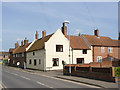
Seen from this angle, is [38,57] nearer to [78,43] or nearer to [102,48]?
[78,43]

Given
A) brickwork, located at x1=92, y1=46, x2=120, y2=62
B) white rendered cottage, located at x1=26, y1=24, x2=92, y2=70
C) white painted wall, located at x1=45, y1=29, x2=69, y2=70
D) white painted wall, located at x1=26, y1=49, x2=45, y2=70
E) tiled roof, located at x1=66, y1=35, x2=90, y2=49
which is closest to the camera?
white painted wall, located at x1=45, y1=29, x2=69, y2=70

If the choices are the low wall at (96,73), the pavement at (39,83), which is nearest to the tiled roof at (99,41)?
the low wall at (96,73)

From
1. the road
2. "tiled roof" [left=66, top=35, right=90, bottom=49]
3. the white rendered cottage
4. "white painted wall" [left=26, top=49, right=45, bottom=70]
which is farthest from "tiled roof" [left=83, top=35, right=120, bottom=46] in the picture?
the road

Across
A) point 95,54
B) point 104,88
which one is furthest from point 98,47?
point 104,88

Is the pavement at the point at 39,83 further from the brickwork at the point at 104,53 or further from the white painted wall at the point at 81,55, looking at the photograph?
the brickwork at the point at 104,53

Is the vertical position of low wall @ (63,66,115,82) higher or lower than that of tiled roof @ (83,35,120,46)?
lower

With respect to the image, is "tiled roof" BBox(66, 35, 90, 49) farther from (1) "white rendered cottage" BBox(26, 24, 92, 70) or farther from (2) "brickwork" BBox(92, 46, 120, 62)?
(2) "brickwork" BBox(92, 46, 120, 62)

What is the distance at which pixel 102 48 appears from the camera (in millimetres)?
40000

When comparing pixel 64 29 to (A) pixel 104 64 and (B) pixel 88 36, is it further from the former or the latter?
(A) pixel 104 64

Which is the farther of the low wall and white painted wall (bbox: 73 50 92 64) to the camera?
white painted wall (bbox: 73 50 92 64)

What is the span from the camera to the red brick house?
Answer: 3894 cm

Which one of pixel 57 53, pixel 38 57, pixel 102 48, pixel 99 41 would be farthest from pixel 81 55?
pixel 38 57

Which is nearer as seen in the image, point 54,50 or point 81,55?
point 54,50

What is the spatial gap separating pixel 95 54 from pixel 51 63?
521 inches
